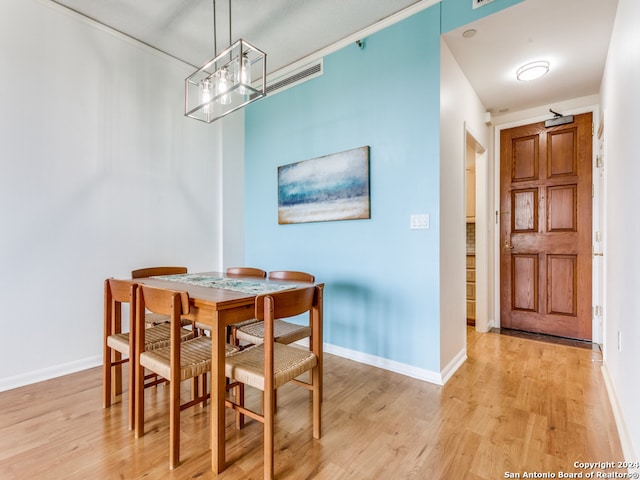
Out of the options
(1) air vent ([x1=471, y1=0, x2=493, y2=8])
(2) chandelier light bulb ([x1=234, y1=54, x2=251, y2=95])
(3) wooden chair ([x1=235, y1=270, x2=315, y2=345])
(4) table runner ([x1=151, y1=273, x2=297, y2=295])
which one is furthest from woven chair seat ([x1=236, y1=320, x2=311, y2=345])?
(1) air vent ([x1=471, y1=0, x2=493, y2=8])

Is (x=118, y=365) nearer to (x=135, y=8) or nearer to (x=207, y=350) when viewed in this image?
(x=207, y=350)

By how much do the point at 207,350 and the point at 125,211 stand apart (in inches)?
71.2

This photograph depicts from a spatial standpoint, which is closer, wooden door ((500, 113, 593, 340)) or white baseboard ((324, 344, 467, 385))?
white baseboard ((324, 344, 467, 385))

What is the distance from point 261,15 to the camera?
258 centimetres

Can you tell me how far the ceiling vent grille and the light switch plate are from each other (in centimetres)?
172

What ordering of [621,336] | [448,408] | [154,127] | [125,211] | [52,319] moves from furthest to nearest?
[154,127] < [125,211] < [52,319] < [448,408] < [621,336]

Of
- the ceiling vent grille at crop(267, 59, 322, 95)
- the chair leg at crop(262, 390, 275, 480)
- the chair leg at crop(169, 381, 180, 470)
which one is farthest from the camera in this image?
the ceiling vent grille at crop(267, 59, 322, 95)

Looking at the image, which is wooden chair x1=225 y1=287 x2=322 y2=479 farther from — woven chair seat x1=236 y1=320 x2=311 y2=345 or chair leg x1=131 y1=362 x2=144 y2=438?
chair leg x1=131 y1=362 x2=144 y2=438

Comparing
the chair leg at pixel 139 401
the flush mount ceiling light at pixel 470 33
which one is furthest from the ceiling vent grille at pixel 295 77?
the chair leg at pixel 139 401

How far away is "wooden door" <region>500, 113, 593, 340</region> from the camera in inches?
130

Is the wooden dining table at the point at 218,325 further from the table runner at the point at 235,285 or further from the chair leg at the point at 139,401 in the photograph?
the chair leg at the point at 139,401

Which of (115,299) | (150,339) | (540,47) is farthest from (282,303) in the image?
(540,47)

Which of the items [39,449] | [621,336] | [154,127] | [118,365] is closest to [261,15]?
[154,127]

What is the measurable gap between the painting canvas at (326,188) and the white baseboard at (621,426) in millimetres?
1963
